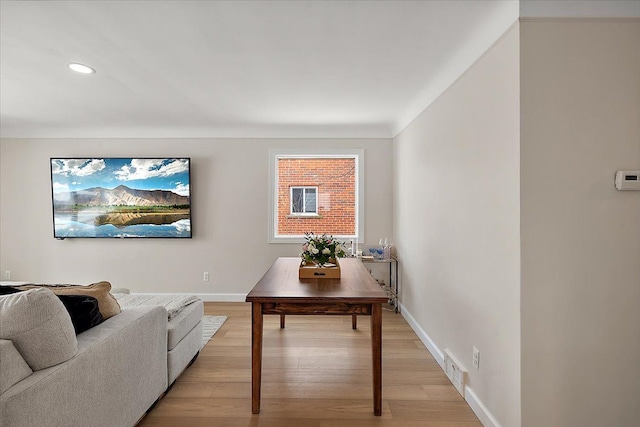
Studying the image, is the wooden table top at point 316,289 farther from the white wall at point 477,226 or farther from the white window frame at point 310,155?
the white window frame at point 310,155

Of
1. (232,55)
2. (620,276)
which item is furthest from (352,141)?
(620,276)

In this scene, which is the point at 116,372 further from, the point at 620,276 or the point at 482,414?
the point at 620,276

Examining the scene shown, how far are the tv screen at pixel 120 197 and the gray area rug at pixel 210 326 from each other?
121cm

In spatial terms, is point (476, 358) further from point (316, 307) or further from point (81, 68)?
point (81, 68)

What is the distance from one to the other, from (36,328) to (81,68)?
2082 millimetres

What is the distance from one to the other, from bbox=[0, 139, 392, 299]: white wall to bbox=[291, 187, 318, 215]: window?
36.1 inches

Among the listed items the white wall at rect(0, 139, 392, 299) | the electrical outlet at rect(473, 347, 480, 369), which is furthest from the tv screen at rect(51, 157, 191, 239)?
the electrical outlet at rect(473, 347, 480, 369)

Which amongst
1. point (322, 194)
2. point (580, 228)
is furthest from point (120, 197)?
point (580, 228)

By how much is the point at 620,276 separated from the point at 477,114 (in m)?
1.12

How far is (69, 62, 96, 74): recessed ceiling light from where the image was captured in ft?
7.80

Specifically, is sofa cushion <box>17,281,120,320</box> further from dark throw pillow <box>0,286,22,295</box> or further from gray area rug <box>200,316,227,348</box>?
gray area rug <box>200,316,227,348</box>

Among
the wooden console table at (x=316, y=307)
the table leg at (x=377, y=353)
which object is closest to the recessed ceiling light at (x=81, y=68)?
the wooden console table at (x=316, y=307)

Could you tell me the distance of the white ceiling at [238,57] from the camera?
173cm

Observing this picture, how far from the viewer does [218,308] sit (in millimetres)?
4004
